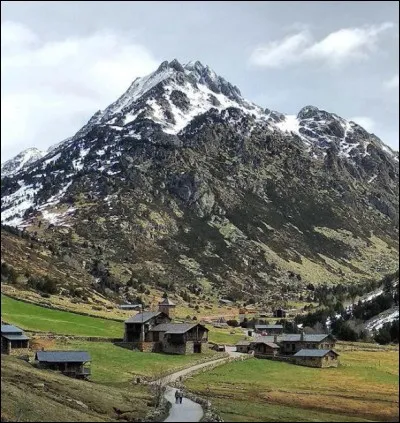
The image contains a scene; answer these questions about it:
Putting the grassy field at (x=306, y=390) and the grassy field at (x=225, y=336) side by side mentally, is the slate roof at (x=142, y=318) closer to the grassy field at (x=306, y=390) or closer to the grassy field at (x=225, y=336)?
the grassy field at (x=225, y=336)

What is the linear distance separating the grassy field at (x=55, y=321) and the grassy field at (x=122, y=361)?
32.9ft

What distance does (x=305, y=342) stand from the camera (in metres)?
129

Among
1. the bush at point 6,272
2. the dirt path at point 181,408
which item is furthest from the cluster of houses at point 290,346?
the bush at point 6,272

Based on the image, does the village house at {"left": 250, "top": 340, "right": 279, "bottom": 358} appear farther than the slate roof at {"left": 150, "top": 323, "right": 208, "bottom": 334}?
Yes

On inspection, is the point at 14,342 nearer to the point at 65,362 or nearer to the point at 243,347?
the point at 65,362

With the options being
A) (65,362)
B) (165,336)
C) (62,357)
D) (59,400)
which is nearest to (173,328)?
(165,336)

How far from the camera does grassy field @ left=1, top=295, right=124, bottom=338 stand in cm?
11838

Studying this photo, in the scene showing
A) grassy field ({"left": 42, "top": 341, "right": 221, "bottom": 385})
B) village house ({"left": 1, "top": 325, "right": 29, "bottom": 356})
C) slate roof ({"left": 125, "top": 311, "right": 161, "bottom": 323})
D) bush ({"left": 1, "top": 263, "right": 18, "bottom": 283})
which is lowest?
grassy field ({"left": 42, "top": 341, "right": 221, "bottom": 385})

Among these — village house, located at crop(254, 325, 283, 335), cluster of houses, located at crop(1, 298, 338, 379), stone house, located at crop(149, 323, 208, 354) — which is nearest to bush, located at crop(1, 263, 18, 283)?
cluster of houses, located at crop(1, 298, 338, 379)

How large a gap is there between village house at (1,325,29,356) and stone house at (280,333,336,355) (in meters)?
56.5

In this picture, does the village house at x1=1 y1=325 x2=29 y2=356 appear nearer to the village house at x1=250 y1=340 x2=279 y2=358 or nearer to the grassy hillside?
the grassy hillside

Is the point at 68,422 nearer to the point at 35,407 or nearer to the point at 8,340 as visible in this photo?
the point at 35,407

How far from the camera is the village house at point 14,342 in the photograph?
90.5m

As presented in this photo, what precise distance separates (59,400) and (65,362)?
2955cm
